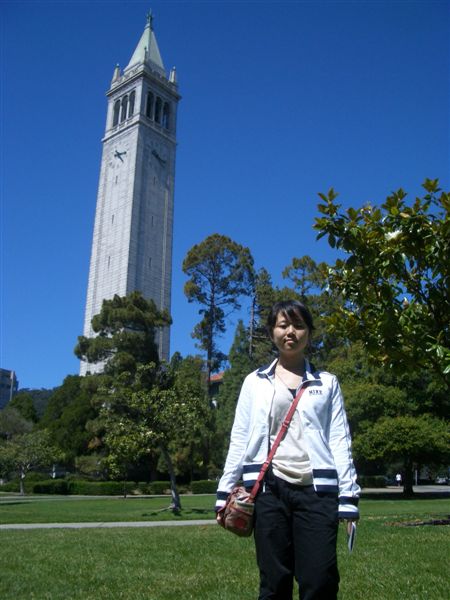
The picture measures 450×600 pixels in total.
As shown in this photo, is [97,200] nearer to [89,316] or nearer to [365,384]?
[89,316]

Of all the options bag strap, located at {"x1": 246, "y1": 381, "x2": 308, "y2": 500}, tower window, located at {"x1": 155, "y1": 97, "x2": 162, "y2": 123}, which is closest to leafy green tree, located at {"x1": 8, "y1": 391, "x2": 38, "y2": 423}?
tower window, located at {"x1": 155, "y1": 97, "x2": 162, "y2": 123}

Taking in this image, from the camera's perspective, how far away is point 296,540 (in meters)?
3.08

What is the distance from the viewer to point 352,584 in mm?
5070

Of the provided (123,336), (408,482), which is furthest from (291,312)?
(123,336)

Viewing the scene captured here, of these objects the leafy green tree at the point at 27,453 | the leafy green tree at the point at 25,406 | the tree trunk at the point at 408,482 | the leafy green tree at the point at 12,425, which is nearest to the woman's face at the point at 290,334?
the tree trunk at the point at 408,482

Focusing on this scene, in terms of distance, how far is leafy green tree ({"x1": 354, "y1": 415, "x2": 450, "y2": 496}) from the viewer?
25719 millimetres

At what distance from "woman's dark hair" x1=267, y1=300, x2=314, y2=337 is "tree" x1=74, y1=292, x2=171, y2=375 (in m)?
31.6

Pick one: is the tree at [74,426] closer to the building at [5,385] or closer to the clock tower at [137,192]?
the clock tower at [137,192]

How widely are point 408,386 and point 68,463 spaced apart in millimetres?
22519

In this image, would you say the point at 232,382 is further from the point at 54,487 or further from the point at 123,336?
the point at 54,487

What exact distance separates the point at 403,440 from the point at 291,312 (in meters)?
24.1

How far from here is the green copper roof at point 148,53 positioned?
220 feet

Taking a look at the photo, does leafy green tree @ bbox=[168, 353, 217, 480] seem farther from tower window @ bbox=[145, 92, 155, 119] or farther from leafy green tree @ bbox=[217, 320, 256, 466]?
tower window @ bbox=[145, 92, 155, 119]

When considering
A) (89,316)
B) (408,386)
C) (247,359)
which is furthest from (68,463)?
(408,386)
